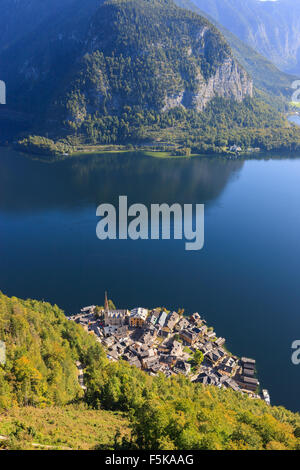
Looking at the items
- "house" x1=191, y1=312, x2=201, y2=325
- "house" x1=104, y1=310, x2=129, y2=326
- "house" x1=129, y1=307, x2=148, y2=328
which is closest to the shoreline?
"house" x1=191, y1=312, x2=201, y2=325

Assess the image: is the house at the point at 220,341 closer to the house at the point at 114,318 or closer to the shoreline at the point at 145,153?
the house at the point at 114,318

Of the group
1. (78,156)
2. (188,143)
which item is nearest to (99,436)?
(78,156)

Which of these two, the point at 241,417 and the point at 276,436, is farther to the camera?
the point at 241,417

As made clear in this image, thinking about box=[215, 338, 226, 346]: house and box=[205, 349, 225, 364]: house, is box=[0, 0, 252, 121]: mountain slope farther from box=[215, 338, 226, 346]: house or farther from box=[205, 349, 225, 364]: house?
box=[205, 349, 225, 364]: house

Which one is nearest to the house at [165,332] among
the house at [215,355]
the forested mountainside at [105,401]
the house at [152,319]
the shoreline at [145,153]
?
the house at [152,319]

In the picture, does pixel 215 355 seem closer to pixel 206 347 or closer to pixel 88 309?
pixel 206 347
